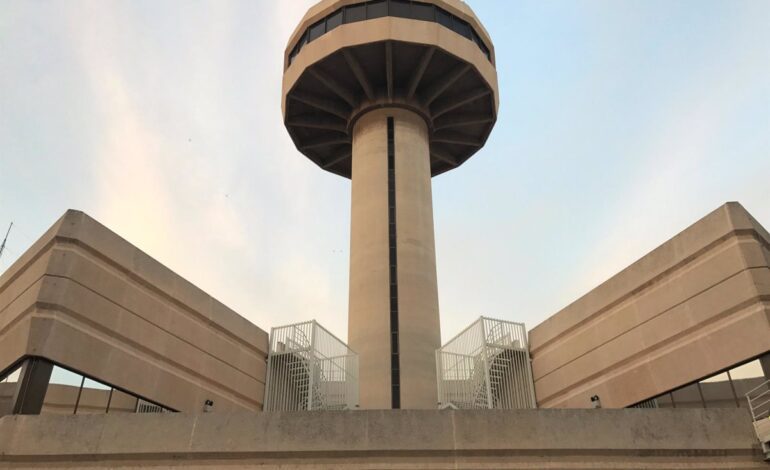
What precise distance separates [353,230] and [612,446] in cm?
1881

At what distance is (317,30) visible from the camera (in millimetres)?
33219

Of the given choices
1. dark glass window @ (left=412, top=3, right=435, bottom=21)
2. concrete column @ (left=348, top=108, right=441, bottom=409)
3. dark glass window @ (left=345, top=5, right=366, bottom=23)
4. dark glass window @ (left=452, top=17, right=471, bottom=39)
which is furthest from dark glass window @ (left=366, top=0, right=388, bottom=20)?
concrete column @ (left=348, top=108, right=441, bottom=409)

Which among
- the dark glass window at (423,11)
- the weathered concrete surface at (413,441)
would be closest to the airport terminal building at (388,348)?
the weathered concrete surface at (413,441)

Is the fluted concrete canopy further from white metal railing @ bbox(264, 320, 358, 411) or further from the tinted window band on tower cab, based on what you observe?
white metal railing @ bbox(264, 320, 358, 411)

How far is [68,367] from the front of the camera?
17.9 metres

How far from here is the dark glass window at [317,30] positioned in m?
32.9

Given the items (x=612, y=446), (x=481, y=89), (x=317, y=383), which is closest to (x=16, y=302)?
(x=317, y=383)

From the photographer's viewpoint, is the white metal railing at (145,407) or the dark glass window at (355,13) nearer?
the white metal railing at (145,407)

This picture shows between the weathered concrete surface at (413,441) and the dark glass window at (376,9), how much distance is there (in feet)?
76.0

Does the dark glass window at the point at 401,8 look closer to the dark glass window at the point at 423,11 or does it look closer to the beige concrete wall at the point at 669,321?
the dark glass window at the point at 423,11

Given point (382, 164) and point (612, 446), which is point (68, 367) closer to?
point (612, 446)

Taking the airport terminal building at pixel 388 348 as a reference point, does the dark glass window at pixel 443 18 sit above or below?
above

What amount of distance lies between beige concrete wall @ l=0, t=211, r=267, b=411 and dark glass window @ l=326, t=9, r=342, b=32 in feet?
52.9

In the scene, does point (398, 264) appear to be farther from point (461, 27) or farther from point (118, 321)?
point (461, 27)
